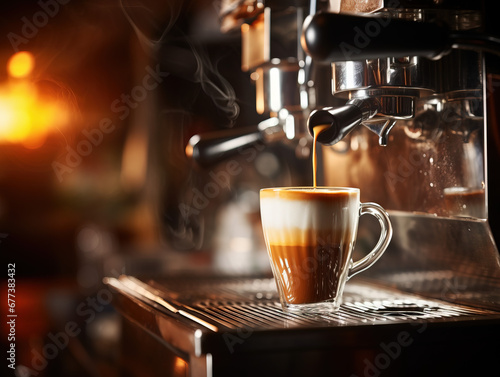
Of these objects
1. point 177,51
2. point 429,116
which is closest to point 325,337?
point 429,116

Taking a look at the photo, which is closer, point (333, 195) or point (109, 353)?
point (333, 195)

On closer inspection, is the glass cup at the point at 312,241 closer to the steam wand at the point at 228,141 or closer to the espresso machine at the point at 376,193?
the espresso machine at the point at 376,193

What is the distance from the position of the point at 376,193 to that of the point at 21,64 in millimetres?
1983

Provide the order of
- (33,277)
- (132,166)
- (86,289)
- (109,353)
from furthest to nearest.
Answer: (132,166) < (33,277) < (86,289) < (109,353)

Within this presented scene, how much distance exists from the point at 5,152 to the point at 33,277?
0.50 m

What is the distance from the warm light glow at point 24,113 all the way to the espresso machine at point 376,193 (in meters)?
1.83

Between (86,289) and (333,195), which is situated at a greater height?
(333,195)

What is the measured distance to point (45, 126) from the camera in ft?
8.63

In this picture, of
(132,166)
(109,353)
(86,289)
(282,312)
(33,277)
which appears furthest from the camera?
(132,166)

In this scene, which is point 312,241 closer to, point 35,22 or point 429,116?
point 429,116

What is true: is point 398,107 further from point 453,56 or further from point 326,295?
point 326,295

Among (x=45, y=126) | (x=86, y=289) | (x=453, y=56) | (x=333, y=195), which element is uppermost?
(x=45, y=126)

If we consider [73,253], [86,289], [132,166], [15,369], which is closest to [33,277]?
[73,253]

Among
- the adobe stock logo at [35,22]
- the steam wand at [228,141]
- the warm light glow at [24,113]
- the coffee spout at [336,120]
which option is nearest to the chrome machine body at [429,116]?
the coffee spout at [336,120]
